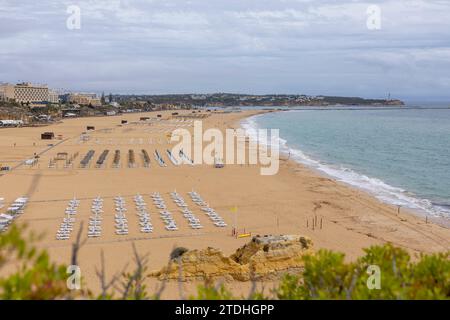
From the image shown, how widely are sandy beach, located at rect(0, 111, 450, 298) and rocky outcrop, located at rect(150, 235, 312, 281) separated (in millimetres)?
479

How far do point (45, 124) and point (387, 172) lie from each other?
173 ft

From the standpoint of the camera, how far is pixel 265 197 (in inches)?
970

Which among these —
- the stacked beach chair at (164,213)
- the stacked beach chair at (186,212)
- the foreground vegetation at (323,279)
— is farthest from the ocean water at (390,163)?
the foreground vegetation at (323,279)

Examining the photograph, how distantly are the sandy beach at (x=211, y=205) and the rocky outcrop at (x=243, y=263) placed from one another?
0.48m

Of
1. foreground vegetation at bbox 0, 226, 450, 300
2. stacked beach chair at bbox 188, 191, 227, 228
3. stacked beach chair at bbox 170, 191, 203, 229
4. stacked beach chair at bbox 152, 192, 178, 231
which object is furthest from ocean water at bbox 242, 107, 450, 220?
foreground vegetation at bbox 0, 226, 450, 300

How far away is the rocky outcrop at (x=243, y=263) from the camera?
43.7 feet

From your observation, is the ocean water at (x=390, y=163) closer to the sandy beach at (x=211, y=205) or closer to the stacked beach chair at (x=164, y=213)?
the sandy beach at (x=211, y=205)

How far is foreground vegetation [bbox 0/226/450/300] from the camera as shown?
545 cm

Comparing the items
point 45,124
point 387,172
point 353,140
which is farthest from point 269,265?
point 45,124

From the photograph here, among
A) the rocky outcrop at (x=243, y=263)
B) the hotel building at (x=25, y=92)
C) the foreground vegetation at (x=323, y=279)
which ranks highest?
the hotel building at (x=25, y=92)

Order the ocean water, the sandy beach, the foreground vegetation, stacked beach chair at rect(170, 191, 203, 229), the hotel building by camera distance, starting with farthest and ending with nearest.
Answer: the hotel building → the ocean water → stacked beach chair at rect(170, 191, 203, 229) → the sandy beach → the foreground vegetation

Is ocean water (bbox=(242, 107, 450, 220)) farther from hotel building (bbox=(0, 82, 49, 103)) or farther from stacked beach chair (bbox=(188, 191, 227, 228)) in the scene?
hotel building (bbox=(0, 82, 49, 103))
